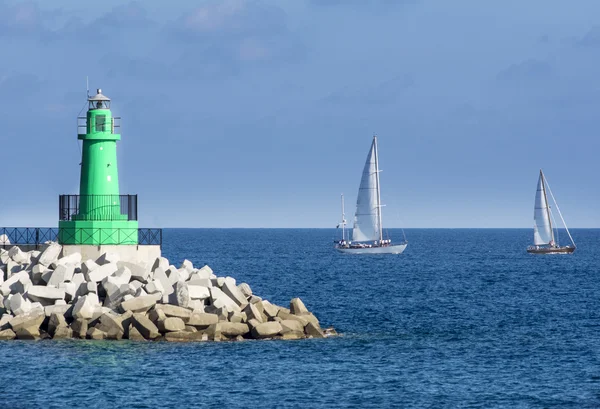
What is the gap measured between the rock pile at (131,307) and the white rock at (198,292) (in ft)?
0.12

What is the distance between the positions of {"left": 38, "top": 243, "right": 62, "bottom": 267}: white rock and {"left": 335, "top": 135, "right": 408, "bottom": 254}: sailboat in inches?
2862

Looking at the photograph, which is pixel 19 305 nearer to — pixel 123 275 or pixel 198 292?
pixel 123 275

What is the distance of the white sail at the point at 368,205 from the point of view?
112125mm

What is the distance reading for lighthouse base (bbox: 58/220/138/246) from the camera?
42281 mm

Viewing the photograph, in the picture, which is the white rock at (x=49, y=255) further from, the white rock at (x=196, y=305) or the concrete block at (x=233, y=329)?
the concrete block at (x=233, y=329)

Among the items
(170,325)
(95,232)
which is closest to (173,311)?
(170,325)

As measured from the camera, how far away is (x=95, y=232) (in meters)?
42.3

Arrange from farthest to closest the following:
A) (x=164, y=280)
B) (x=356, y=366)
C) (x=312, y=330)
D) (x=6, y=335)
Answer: (x=164, y=280)
(x=312, y=330)
(x=6, y=335)
(x=356, y=366)

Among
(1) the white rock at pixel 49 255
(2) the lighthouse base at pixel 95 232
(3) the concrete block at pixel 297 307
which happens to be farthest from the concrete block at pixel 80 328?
(3) the concrete block at pixel 297 307

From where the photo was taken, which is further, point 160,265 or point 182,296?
point 160,265

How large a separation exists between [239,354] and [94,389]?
6.16 meters

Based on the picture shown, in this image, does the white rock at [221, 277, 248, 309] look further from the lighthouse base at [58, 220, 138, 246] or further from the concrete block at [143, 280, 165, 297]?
the lighthouse base at [58, 220, 138, 246]

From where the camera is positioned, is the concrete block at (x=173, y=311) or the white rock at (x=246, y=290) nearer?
the concrete block at (x=173, y=311)

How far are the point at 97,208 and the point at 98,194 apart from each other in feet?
1.83
